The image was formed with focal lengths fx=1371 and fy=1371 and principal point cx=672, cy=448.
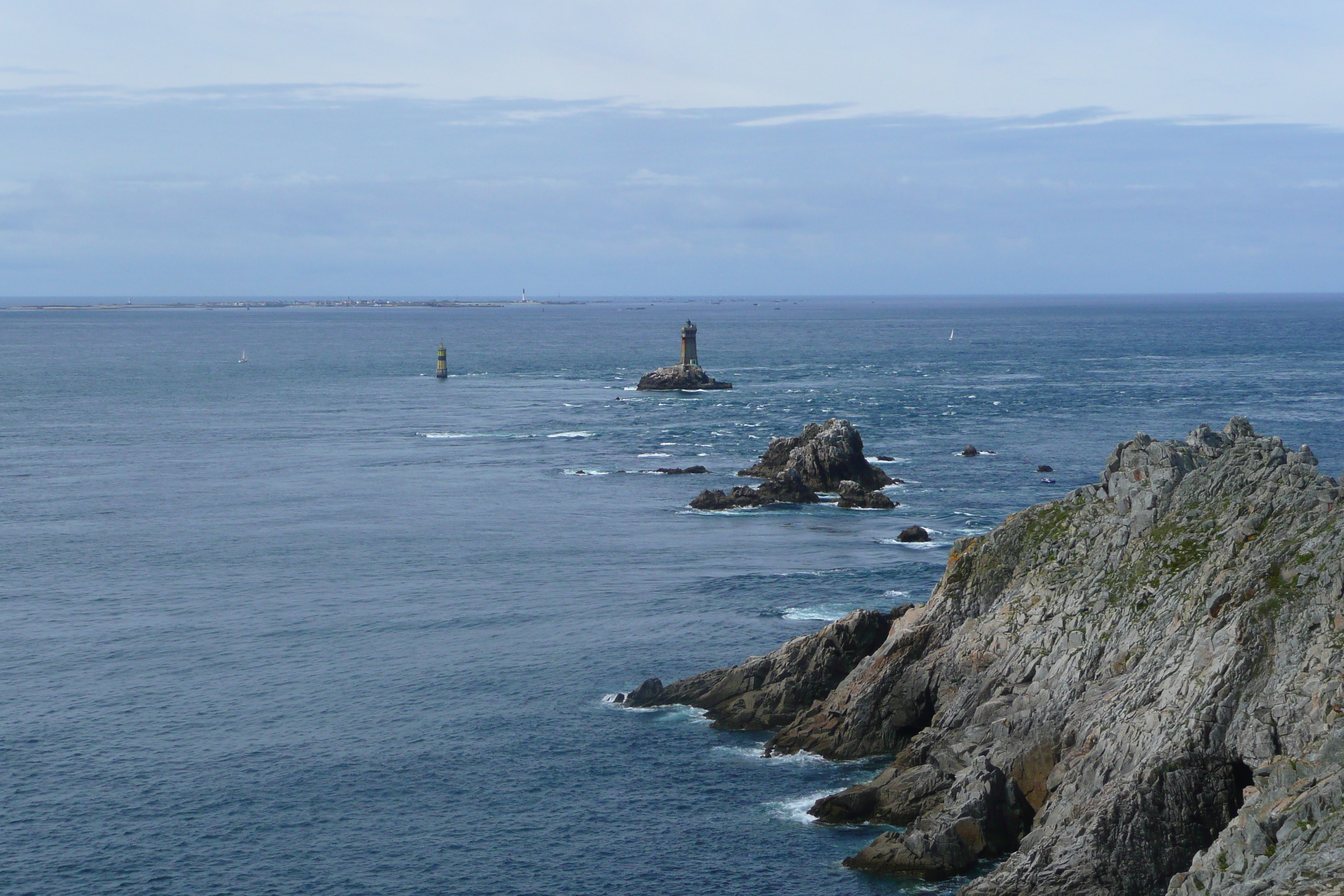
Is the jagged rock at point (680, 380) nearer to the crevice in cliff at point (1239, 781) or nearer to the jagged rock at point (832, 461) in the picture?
the jagged rock at point (832, 461)

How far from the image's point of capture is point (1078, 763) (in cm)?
3684

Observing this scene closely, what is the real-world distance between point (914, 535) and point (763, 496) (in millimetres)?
16882

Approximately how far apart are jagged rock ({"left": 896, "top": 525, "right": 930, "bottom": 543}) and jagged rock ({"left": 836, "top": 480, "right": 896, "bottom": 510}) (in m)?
11.0

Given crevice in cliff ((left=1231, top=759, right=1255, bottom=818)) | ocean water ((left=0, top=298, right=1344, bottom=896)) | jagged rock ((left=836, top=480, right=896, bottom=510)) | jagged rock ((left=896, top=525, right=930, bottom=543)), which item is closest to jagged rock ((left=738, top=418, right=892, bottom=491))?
ocean water ((left=0, top=298, right=1344, bottom=896))

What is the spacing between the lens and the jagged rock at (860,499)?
90.8 meters

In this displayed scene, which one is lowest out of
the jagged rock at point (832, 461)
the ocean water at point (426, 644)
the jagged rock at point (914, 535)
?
the ocean water at point (426, 644)

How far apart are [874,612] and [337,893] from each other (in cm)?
2278

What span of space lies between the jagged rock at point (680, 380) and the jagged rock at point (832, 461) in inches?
3103

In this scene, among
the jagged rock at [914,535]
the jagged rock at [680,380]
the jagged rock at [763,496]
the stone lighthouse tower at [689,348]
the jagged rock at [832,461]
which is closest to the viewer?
the jagged rock at [914,535]

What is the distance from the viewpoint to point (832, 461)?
97.5 metres

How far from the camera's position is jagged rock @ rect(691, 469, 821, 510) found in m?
91.9

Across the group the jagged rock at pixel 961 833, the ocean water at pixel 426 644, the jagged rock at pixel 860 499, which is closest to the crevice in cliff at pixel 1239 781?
the jagged rock at pixel 961 833

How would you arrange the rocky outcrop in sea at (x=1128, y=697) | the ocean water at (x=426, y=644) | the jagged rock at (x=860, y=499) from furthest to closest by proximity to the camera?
1. the jagged rock at (x=860, y=499)
2. the ocean water at (x=426, y=644)
3. the rocky outcrop in sea at (x=1128, y=697)

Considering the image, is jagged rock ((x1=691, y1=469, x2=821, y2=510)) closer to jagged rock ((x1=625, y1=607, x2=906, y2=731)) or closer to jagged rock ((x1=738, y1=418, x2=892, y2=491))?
jagged rock ((x1=738, y1=418, x2=892, y2=491))
